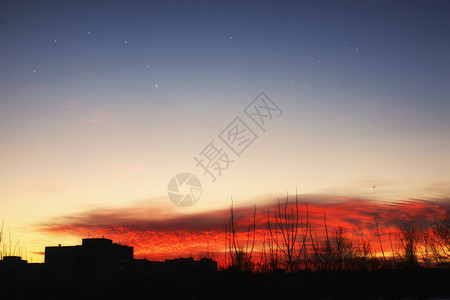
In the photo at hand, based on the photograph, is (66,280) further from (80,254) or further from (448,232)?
(448,232)

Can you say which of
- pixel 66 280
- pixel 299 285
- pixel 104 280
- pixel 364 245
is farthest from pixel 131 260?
pixel 299 285

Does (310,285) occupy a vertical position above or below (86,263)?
above

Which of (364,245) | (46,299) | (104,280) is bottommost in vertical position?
(104,280)

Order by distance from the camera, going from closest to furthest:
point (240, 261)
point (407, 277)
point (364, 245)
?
point (240, 261), point (407, 277), point (364, 245)

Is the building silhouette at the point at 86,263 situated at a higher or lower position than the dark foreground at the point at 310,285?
lower

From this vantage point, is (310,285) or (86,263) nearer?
(310,285)

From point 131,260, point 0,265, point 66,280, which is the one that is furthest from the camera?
point 131,260

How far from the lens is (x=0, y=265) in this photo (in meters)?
22.2

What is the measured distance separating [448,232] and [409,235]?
4946mm

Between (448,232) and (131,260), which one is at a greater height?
(448,232)

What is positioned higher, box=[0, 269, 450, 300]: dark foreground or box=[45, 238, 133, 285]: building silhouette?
box=[0, 269, 450, 300]: dark foreground

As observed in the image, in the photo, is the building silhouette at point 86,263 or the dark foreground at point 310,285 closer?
the dark foreground at point 310,285

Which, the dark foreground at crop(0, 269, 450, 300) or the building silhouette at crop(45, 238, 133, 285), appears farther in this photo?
the building silhouette at crop(45, 238, 133, 285)

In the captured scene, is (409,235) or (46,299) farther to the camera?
(46,299)
